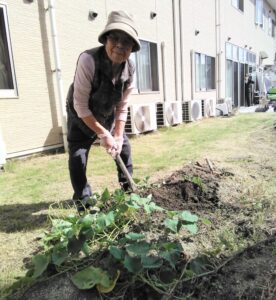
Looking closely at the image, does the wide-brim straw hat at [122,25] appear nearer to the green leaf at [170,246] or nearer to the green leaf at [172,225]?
the green leaf at [172,225]

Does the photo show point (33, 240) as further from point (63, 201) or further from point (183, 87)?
point (183, 87)

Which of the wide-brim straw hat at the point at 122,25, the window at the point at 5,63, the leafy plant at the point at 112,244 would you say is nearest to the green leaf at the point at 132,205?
the leafy plant at the point at 112,244

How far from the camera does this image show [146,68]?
9172 mm

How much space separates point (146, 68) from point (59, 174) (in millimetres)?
5388

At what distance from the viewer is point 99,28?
722cm

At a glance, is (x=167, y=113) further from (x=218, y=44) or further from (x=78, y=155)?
(x=78, y=155)

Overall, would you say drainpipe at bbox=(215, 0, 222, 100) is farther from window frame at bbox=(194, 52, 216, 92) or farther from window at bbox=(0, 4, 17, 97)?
window at bbox=(0, 4, 17, 97)

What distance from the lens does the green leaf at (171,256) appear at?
179 centimetres

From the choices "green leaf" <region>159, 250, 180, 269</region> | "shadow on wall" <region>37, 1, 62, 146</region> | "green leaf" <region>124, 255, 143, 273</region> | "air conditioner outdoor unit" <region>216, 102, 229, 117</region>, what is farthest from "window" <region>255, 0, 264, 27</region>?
"green leaf" <region>124, 255, 143, 273</region>

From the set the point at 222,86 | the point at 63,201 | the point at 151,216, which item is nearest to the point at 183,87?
the point at 222,86

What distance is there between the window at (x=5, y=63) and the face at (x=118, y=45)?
130 inches

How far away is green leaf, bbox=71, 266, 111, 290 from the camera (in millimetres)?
1732

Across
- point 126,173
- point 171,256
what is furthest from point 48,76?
point 171,256

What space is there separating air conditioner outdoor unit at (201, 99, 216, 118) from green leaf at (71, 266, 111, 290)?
1055 centimetres
